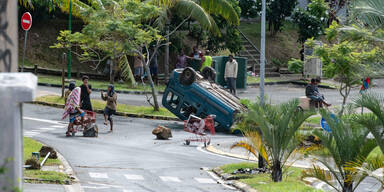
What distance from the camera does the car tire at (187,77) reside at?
23422mm

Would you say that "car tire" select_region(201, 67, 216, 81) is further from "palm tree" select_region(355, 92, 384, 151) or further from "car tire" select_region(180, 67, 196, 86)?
"palm tree" select_region(355, 92, 384, 151)

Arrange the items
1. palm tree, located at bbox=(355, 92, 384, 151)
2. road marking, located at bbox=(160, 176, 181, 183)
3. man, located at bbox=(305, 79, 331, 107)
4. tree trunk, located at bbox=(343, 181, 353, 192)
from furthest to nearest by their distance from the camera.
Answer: man, located at bbox=(305, 79, 331, 107)
road marking, located at bbox=(160, 176, 181, 183)
tree trunk, located at bbox=(343, 181, 353, 192)
palm tree, located at bbox=(355, 92, 384, 151)

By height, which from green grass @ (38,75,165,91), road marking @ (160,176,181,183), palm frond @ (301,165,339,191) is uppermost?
green grass @ (38,75,165,91)

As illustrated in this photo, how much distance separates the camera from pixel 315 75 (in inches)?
1243

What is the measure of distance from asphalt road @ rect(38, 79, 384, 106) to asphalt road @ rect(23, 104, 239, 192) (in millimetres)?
4140

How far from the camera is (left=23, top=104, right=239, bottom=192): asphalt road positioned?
14.6 m

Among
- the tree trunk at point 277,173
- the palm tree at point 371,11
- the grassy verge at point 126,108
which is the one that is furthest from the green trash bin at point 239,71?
the palm tree at point 371,11

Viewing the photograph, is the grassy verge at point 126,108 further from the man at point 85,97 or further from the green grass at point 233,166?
the green grass at point 233,166

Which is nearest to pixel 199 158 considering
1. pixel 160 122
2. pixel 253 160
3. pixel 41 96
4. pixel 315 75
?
pixel 253 160

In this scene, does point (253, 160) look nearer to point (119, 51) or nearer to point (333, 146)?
point (333, 146)

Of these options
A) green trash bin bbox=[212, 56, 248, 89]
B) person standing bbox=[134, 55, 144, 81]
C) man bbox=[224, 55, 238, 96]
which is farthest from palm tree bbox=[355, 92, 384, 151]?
person standing bbox=[134, 55, 144, 81]

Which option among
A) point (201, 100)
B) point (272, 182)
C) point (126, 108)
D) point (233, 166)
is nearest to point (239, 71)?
point (126, 108)

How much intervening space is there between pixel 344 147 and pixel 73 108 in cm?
1010

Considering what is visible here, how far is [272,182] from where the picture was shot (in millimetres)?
14922
